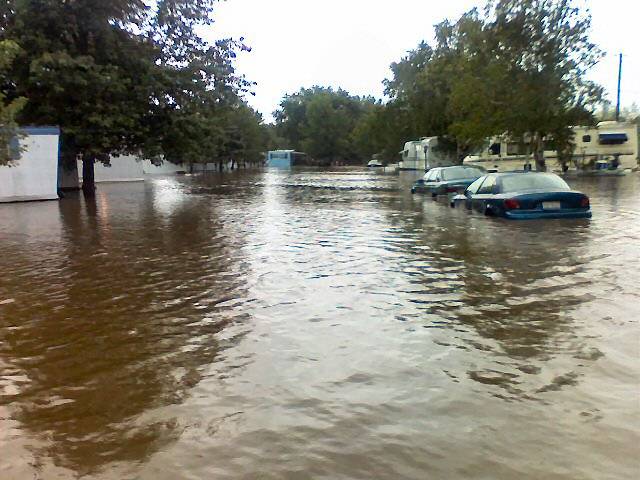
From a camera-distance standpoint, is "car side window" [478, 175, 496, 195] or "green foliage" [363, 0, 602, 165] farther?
"green foliage" [363, 0, 602, 165]

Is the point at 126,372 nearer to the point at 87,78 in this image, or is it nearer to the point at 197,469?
the point at 197,469

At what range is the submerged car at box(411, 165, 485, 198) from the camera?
71.5 feet

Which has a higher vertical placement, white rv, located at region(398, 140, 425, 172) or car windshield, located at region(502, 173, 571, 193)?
white rv, located at region(398, 140, 425, 172)

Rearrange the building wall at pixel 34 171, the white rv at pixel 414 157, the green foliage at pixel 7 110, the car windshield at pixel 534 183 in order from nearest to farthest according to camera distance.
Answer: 1. the car windshield at pixel 534 183
2. the green foliage at pixel 7 110
3. the building wall at pixel 34 171
4. the white rv at pixel 414 157

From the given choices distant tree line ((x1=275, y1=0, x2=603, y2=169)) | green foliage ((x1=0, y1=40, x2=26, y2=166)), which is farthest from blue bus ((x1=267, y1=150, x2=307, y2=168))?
green foliage ((x1=0, y1=40, x2=26, y2=166))

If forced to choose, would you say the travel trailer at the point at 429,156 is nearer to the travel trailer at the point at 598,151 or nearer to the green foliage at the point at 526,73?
the travel trailer at the point at 598,151

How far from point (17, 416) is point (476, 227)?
10945 millimetres

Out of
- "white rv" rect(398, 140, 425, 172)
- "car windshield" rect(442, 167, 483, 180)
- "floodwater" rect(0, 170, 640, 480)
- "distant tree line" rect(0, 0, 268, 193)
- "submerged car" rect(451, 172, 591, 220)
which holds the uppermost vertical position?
"distant tree line" rect(0, 0, 268, 193)

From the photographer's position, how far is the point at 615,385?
4.43 metres

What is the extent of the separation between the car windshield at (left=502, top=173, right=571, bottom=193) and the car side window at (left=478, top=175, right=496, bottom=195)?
63 centimetres

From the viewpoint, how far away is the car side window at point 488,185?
15.0 m

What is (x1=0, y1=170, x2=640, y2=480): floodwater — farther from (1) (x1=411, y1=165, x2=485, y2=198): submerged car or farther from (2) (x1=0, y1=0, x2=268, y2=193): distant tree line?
(2) (x1=0, y1=0, x2=268, y2=193): distant tree line

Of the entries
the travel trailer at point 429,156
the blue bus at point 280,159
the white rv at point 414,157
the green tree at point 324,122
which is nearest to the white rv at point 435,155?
the travel trailer at point 429,156

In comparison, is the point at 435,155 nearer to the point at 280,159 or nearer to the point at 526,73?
the point at 526,73
